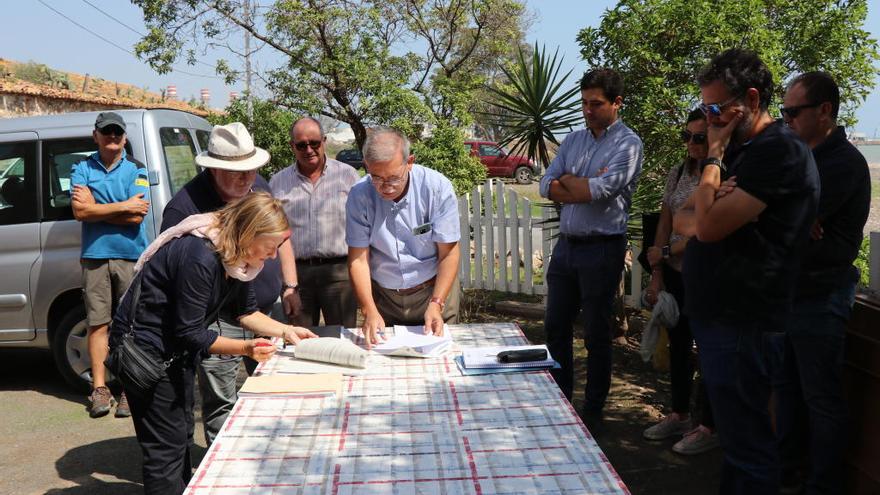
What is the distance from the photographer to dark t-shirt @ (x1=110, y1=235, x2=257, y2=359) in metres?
2.70

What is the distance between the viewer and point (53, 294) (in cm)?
534

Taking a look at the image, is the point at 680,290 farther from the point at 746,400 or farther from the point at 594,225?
the point at 746,400

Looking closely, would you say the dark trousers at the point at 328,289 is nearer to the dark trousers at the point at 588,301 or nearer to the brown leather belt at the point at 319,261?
the brown leather belt at the point at 319,261

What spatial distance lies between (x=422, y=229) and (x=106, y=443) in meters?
2.62

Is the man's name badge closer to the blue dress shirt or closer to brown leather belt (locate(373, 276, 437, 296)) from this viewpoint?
brown leather belt (locate(373, 276, 437, 296))

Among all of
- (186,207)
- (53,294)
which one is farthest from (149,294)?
(53,294)

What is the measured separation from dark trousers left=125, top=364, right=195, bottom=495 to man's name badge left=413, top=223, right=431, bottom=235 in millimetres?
1269

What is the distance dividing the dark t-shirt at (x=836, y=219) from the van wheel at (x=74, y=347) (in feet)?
15.5

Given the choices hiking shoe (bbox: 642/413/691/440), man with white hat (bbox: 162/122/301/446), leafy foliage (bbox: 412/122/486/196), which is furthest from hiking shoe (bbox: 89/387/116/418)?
leafy foliage (bbox: 412/122/486/196)

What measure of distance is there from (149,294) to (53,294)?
121 inches

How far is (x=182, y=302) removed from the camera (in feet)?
8.88

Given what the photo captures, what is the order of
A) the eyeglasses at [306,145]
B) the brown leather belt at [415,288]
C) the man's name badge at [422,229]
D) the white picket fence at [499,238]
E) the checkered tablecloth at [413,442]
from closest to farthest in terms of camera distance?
1. the checkered tablecloth at [413,442]
2. the man's name badge at [422,229]
3. the brown leather belt at [415,288]
4. the eyeglasses at [306,145]
5. the white picket fence at [499,238]

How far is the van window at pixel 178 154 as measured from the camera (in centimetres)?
535

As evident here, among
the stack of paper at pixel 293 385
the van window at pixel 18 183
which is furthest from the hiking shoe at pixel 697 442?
the van window at pixel 18 183
